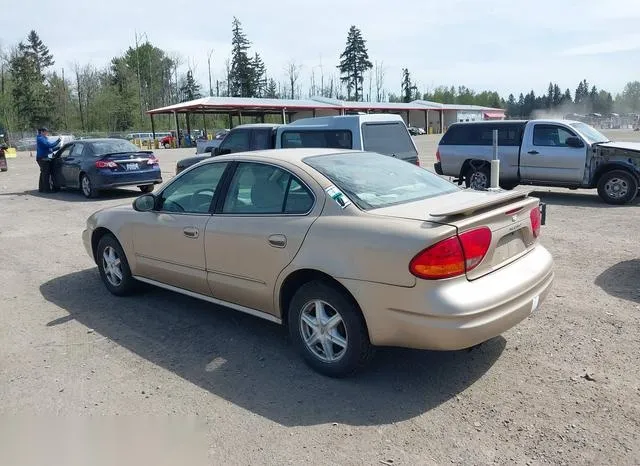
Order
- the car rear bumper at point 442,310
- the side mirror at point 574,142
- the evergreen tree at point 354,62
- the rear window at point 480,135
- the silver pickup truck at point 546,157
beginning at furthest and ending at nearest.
Answer: the evergreen tree at point 354,62 → the rear window at point 480,135 → the side mirror at point 574,142 → the silver pickup truck at point 546,157 → the car rear bumper at point 442,310

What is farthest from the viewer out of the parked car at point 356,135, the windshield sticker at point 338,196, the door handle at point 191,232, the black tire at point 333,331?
the parked car at point 356,135

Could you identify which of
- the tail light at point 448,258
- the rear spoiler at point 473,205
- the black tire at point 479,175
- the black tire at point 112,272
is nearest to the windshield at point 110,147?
the black tire at point 479,175

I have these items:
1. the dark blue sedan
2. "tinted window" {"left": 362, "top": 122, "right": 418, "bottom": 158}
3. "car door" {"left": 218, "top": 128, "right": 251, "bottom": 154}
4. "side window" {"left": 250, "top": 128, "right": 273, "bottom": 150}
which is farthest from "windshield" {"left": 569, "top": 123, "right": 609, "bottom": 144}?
the dark blue sedan

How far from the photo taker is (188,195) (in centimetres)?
492

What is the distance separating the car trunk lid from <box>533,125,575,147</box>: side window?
8582 millimetres

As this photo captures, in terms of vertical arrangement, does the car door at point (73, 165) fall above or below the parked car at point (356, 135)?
below

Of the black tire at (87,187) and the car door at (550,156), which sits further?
the black tire at (87,187)

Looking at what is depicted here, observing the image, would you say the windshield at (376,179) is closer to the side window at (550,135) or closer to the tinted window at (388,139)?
the tinted window at (388,139)

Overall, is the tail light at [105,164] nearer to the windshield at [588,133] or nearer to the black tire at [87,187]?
the black tire at [87,187]

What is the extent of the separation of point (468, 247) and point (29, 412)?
9.81 ft

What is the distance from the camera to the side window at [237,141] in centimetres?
1224

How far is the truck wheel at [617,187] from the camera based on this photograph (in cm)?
1080

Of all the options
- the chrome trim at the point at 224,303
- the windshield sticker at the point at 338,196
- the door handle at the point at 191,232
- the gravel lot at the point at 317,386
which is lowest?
the gravel lot at the point at 317,386

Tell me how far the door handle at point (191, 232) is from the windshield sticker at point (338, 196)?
1357mm
